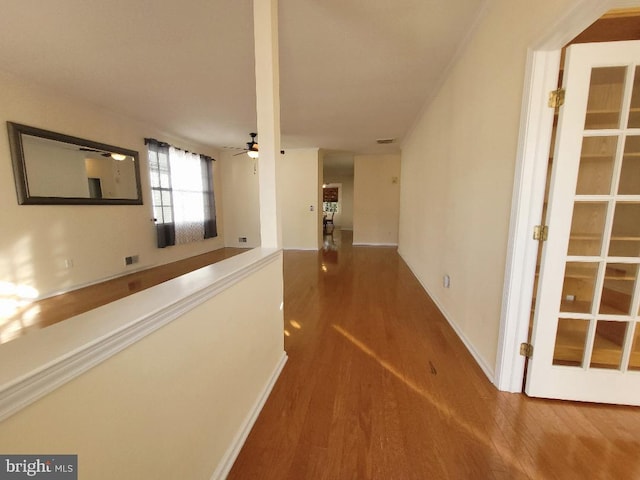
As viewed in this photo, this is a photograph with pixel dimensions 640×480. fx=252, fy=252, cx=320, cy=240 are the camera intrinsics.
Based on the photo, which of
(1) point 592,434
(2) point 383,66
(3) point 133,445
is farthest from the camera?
(2) point 383,66

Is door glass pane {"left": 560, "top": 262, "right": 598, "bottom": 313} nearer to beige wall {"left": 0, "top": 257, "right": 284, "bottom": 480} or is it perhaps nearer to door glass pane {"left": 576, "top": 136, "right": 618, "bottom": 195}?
door glass pane {"left": 576, "top": 136, "right": 618, "bottom": 195}

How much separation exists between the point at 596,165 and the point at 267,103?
6.42ft

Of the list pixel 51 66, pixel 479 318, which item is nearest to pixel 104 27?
pixel 51 66

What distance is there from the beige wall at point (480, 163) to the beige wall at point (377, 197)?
3.83 m

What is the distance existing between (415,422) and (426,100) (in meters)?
3.52

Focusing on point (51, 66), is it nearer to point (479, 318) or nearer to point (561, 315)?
point (479, 318)

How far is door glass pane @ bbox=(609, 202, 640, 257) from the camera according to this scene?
4.68 ft

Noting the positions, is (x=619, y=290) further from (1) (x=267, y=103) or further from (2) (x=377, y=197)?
(2) (x=377, y=197)

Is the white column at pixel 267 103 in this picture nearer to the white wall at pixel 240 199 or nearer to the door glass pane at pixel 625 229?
the door glass pane at pixel 625 229

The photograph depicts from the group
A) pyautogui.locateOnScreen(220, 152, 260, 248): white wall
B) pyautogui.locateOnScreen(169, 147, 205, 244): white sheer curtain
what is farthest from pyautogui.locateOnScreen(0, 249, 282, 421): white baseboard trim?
pyautogui.locateOnScreen(220, 152, 260, 248): white wall

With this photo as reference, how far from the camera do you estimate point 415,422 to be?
1382mm

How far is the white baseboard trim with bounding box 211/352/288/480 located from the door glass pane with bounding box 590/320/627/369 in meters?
1.97

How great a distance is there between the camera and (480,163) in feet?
6.24

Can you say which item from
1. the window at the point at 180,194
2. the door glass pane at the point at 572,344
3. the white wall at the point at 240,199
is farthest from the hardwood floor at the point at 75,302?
the door glass pane at the point at 572,344
